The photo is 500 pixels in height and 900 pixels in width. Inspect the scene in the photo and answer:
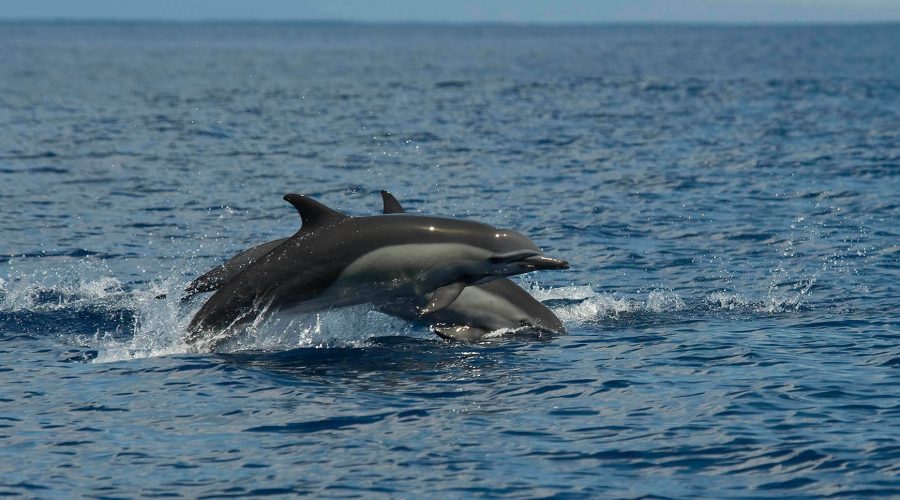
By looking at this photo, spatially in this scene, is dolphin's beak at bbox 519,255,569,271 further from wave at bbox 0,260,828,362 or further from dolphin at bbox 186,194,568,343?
wave at bbox 0,260,828,362

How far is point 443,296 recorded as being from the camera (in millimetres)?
14133

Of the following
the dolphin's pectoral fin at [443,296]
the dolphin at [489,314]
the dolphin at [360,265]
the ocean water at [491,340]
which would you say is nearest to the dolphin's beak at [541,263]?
the dolphin at [360,265]

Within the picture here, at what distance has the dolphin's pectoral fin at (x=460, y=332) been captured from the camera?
14806 millimetres

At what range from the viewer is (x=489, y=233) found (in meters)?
14.5

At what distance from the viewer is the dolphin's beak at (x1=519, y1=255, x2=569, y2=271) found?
46.5ft

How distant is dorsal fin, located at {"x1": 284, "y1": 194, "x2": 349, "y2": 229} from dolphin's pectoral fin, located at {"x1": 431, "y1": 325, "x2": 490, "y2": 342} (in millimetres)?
1689

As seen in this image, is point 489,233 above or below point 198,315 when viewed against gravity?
above

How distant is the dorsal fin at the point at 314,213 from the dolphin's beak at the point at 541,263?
204 centimetres

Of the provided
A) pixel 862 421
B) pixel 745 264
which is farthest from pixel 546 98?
pixel 862 421

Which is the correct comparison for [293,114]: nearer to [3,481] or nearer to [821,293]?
[821,293]

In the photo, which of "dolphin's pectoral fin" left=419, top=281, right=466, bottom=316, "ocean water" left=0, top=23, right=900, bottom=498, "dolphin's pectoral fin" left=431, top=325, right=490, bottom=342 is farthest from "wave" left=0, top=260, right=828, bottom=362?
"dolphin's pectoral fin" left=419, top=281, right=466, bottom=316

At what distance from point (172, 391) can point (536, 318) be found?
14.7 ft

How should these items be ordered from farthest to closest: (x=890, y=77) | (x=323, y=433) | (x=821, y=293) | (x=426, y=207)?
1. (x=890, y=77)
2. (x=426, y=207)
3. (x=821, y=293)
4. (x=323, y=433)

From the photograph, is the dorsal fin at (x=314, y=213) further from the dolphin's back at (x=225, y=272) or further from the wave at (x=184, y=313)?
the wave at (x=184, y=313)
